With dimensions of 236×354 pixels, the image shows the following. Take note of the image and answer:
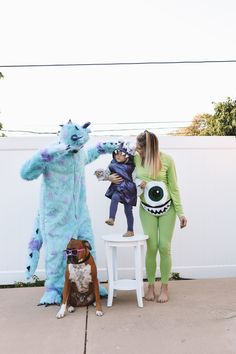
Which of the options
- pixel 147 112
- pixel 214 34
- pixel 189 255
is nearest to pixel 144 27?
pixel 214 34

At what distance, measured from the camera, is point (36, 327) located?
376 cm

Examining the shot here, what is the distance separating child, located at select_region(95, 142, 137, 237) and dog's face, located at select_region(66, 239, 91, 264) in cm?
43

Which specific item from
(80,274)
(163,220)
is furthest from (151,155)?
(80,274)

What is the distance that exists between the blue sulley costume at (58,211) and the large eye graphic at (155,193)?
0.70 meters

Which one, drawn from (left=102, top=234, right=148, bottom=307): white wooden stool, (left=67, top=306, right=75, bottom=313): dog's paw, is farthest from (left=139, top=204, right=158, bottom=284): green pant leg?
(left=67, top=306, right=75, bottom=313): dog's paw

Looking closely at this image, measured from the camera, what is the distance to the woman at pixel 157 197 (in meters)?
4.35

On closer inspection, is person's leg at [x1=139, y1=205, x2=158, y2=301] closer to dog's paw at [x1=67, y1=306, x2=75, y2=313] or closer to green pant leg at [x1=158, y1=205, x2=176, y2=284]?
green pant leg at [x1=158, y1=205, x2=176, y2=284]

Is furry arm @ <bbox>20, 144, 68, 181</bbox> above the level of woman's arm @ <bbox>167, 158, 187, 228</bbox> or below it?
above

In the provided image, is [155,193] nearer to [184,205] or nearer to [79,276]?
[79,276]

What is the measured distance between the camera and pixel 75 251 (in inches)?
156

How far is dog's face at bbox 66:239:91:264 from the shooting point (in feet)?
13.0

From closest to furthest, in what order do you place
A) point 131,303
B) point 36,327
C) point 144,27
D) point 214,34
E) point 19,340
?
point 19,340
point 36,327
point 131,303
point 144,27
point 214,34

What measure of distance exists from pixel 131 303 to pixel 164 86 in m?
13.0

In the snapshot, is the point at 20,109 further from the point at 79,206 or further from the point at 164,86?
the point at 79,206
